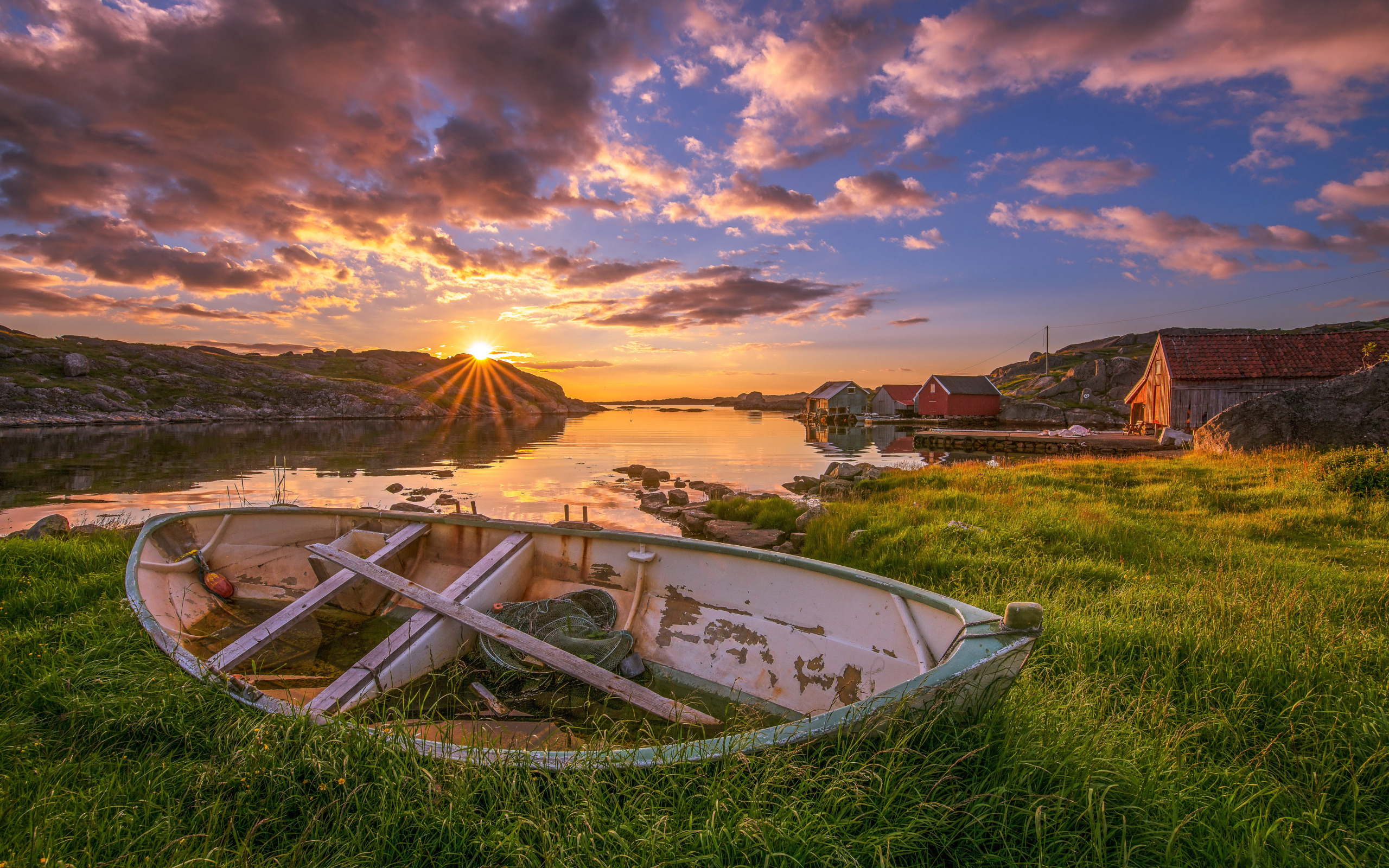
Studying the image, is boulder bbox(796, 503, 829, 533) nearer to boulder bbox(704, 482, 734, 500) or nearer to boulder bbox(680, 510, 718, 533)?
boulder bbox(680, 510, 718, 533)

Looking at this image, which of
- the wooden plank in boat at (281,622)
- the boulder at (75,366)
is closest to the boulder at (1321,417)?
the wooden plank in boat at (281,622)

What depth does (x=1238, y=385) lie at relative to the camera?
2800 centimetres

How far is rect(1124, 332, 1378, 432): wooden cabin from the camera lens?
27.6m

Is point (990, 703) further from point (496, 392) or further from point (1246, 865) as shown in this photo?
point (496, 392)

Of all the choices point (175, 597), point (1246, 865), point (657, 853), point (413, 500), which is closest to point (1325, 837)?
point (1246, 865)

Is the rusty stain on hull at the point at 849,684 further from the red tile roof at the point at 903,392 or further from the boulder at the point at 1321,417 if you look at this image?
the red tile roof at the point at 903,392

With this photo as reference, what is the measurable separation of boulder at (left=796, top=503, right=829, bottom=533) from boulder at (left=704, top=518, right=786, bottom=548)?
37 cm

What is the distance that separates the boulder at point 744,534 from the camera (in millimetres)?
11461

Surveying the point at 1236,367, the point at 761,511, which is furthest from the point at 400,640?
Result: the point at 1236,367

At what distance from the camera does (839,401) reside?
72.1 metres

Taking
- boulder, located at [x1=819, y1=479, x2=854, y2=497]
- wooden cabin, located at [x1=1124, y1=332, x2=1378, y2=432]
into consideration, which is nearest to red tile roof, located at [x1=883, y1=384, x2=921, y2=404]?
wooden cabin, located at [x1=1124, y1=332, x2=1378, y2=432]

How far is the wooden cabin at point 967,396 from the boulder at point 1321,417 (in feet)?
149

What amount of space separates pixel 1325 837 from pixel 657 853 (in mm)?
2845

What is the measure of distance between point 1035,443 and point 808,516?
2434 cm
